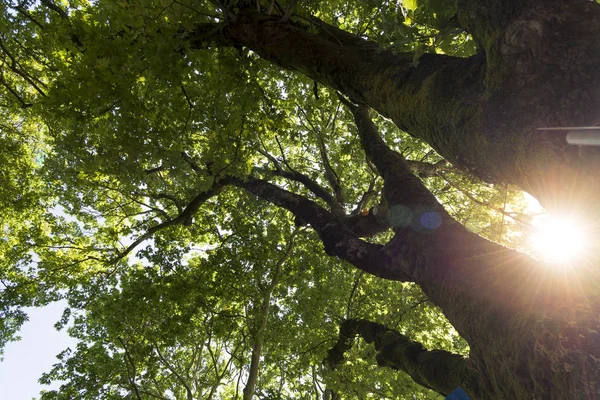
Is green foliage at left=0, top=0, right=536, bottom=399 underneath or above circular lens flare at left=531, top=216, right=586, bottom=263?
above

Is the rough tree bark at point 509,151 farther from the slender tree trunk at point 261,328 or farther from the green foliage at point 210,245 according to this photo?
the slender tree trunk at point 261,328

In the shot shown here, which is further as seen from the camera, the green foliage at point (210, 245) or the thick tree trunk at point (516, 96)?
the green foliage at point (210, 245)

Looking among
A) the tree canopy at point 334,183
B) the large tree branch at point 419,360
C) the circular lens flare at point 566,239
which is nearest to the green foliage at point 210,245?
the tree canopy at point 334,183

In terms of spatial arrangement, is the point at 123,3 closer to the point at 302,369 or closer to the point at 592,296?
the point at 592,296

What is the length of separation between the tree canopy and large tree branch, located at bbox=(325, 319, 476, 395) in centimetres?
3

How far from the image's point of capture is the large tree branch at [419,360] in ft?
10.0

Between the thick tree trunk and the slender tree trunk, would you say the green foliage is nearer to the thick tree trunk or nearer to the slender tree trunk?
the slender tree trunk

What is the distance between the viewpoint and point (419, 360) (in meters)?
3.75

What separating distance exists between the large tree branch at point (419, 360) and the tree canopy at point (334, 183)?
3 cm

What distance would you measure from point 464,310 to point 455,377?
1.28m

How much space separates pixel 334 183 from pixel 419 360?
408 cm

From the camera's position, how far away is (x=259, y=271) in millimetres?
8391

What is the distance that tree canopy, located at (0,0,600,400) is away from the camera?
1.51 meters

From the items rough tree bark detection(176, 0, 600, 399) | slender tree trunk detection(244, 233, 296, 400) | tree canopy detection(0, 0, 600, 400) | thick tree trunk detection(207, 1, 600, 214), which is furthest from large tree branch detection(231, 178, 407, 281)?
slender tree trunk detection(244, 233, 296, 400)
